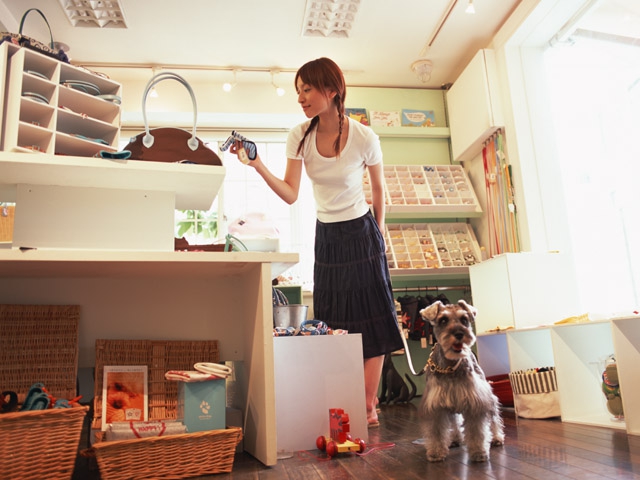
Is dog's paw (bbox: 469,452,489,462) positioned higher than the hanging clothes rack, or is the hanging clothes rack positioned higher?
the hanging clothes rack

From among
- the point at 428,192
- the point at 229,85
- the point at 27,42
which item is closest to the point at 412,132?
the point at 428,192

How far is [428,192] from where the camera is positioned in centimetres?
485

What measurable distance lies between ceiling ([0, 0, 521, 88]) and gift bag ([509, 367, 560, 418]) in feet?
9.18

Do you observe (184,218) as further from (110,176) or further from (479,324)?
(110,176)

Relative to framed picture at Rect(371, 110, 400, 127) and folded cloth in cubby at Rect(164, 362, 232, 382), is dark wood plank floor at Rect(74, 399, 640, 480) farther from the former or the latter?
framed picture at Rect(371, 110, 400, 127)

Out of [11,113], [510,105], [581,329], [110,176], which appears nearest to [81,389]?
[110,176]

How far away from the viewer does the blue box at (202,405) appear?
1736 millimetres

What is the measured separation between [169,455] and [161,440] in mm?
53

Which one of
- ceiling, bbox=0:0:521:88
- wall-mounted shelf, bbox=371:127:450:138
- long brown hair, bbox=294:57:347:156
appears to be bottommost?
long brown hair, bbox=294:57:347:156

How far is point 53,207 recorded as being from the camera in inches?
75.4

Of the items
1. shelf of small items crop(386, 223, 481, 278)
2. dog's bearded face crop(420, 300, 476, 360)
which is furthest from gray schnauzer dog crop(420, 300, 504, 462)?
shelf of small items crop(386, 223, 481, 278)

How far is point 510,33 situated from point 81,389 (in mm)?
3884

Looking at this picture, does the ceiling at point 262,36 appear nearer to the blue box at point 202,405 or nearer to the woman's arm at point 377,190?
the woman's arm at point 377,190

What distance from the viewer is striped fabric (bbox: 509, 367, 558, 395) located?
2.87m
